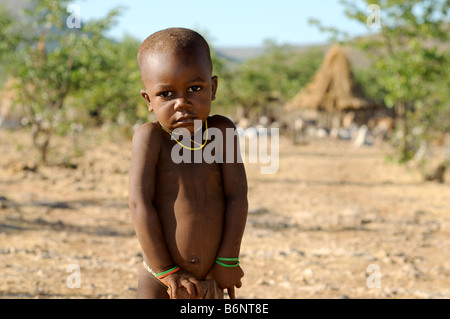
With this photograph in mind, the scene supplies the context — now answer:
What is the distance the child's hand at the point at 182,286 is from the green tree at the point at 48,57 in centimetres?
844

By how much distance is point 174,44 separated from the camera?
2.21 m

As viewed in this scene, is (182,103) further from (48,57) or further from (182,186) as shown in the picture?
(48,57)

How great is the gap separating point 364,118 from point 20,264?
30648mm

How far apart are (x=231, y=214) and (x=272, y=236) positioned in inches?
162

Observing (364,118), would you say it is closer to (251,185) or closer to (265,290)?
(251,185)

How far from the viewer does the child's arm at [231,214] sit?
2.37 meters

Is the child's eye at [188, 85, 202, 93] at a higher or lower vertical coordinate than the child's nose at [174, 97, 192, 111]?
higher

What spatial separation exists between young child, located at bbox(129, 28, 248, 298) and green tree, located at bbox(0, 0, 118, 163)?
819 centimetres

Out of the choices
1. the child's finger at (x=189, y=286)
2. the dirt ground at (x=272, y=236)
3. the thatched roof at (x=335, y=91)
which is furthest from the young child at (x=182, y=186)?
the thatched roof at (x=335, y=91)

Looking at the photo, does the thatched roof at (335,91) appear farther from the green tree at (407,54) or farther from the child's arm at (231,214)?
the child's arm at (231,214)

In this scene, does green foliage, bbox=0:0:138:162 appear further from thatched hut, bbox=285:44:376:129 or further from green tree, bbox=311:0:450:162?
thatched hut, bbox=285:44:376:129

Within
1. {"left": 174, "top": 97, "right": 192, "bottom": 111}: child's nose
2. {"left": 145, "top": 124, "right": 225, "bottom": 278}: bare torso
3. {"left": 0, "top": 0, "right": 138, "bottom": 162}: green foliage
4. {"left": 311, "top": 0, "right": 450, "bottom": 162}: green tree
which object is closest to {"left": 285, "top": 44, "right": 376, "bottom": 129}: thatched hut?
{"left": 311, "top": 0, "right": 450, "bottom": 162}: green tree

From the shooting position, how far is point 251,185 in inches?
424

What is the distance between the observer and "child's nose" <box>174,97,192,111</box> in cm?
219
